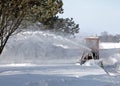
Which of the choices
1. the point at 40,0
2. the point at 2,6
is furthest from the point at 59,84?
the point at 40,0

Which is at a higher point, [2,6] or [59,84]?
[2,6]

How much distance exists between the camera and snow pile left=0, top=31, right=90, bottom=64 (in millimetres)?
30002

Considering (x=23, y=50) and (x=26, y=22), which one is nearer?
(x=26, y=22)

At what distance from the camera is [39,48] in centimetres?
3162

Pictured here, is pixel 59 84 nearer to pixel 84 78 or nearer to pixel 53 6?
pixel 84 78

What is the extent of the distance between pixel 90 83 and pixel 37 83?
6.38 ft

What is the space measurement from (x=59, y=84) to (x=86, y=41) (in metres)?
18.8

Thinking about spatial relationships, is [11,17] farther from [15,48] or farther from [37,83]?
[15,48]

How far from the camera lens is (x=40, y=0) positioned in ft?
49.4

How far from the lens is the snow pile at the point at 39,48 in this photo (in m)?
30.0

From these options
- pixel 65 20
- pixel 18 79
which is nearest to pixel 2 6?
pixel 18 79

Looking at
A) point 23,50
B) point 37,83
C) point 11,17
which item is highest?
point 11,17

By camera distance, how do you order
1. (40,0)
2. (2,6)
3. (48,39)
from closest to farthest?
(2,6) < (40,0) < (48,39)

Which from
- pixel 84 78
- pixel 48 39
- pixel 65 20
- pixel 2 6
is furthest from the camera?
pixel 65 20
